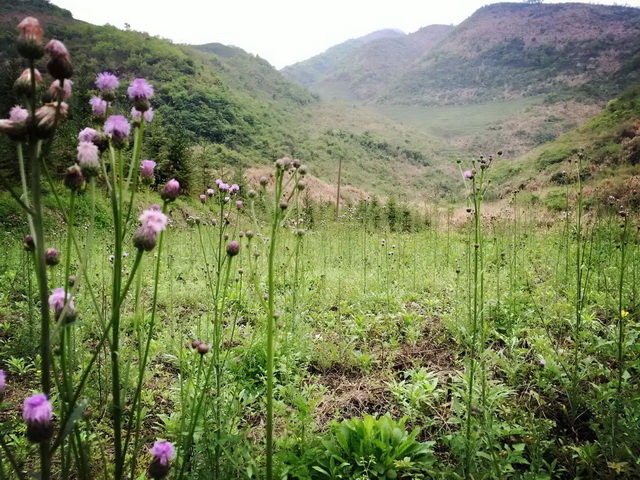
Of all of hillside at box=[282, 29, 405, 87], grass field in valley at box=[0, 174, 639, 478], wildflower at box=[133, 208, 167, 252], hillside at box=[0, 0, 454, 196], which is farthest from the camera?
hillside at box=[282, 29, 405, 87]

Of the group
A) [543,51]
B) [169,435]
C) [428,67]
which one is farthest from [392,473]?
[428,67]

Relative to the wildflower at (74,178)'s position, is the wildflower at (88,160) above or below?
above

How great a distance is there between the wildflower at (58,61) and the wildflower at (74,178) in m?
0.20

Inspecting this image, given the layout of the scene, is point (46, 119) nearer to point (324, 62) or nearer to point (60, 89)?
point (60, 89)

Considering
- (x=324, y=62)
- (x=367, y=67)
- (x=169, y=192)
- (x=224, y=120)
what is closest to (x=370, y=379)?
(x=169, y=192)

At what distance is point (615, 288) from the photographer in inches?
122

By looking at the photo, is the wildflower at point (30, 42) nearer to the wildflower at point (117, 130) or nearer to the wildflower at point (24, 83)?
the wildflower at point (24, 83)

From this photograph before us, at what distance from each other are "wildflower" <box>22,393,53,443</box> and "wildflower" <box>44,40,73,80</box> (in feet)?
2.06

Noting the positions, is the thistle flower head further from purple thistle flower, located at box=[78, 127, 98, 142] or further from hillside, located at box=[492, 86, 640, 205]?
hillside, located at box=[492, 86, 640, 205]

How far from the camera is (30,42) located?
2.10 ft

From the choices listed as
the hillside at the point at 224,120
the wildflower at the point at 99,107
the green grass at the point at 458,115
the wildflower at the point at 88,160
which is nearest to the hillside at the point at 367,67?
the green grass at the point at 458,115

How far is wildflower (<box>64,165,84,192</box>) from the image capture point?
0.79 m

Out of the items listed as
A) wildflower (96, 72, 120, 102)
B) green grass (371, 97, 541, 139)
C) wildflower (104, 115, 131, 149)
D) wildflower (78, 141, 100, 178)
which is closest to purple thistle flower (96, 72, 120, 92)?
wildflower (96, 72, 120, 102)

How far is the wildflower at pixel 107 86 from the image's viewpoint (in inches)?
37.8
